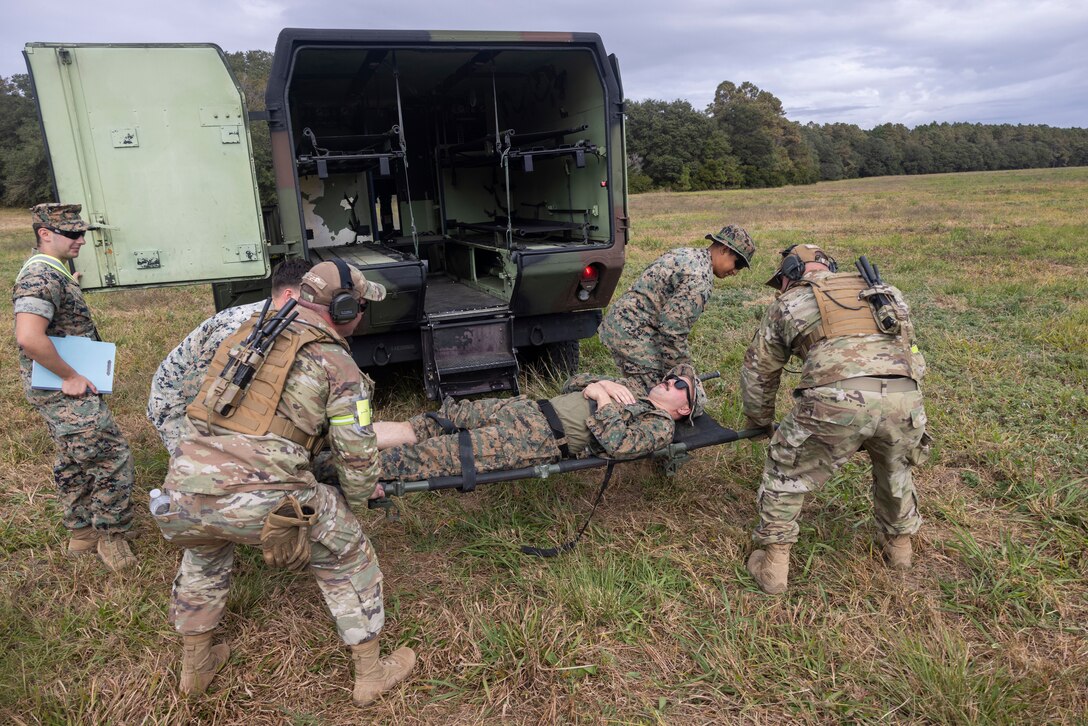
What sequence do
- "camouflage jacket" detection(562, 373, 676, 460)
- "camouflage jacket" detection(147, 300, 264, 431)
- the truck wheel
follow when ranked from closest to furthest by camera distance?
"camouflage jacket" detection(147, 300, 264, 431), "camouflage jacket" detection(562, 373, 676, 460), the truck wheel

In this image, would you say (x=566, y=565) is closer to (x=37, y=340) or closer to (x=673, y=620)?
(x=673, y=620)

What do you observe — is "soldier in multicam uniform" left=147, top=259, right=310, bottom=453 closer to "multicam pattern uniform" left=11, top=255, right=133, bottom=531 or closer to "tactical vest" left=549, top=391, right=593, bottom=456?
"multicam pattern uniform" left=11, top=255, right=133, bottom=531

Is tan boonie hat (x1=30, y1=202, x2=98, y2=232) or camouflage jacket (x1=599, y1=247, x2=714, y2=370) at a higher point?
Result: tan boonie hat (x1=30, y1=202, x2=98, y2=232)

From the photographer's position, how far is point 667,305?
4.14 m

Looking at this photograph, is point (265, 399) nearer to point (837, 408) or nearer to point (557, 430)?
point (557, 430)

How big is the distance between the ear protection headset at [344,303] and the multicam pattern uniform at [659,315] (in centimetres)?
203

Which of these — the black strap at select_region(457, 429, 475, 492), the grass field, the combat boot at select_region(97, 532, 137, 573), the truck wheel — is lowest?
the grass field

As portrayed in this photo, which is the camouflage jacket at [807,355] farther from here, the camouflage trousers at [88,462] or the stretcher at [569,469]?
the camouflage trousers at [88,462]

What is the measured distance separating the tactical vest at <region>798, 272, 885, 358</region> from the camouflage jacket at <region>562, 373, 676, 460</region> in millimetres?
769

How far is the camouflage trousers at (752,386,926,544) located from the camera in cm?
282

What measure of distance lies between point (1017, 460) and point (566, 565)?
2666 mm

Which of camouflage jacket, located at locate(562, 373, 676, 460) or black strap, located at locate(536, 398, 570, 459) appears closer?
camouflage jacket, located at locate(562, 373, 676, 460)

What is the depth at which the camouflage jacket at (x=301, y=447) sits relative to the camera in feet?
7.32

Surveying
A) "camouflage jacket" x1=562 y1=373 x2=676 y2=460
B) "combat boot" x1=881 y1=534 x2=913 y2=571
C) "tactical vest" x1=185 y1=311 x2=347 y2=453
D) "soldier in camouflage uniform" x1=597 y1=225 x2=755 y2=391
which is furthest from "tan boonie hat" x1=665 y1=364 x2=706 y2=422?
"tactical vest" x1=185 y1=311 x2=347 y2=453
